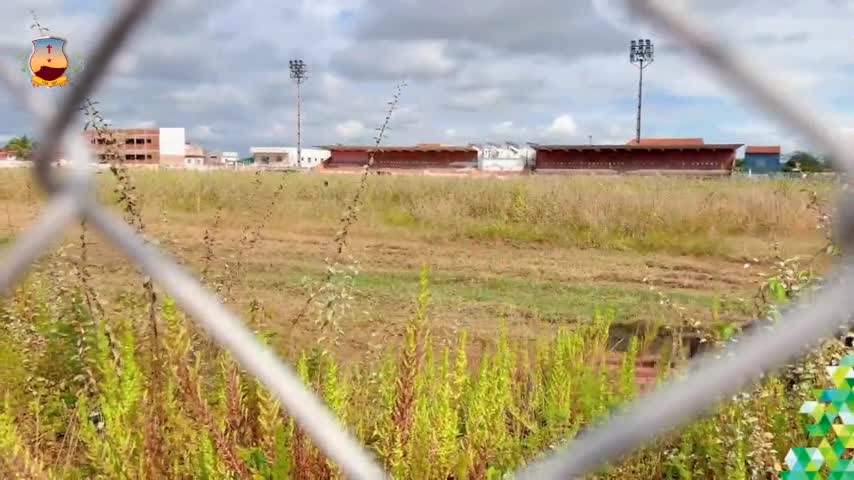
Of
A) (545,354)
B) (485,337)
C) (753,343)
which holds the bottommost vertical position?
(485,337)

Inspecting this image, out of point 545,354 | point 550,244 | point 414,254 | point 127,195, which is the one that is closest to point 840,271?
point 127,195

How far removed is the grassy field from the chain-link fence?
0.79 m

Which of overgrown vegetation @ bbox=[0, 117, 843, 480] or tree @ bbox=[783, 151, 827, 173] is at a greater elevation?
tree @ bbox=[783, 151, 827, 173]

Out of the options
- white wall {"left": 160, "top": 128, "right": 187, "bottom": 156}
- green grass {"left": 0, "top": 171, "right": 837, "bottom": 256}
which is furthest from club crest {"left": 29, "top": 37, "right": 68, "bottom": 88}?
green grass {"left": 0, "top": 171, "right": 837, "bottom": 256}

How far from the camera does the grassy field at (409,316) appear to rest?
169cm

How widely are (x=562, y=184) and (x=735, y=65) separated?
44.7 ft

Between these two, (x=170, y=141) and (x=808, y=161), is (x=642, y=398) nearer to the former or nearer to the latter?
(x=808, y=161)

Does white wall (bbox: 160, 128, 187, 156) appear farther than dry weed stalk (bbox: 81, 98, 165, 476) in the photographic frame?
Yes

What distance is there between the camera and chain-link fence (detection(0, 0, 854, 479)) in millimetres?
359

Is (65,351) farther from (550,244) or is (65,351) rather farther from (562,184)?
(562,184)

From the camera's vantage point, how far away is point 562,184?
13.8 meters

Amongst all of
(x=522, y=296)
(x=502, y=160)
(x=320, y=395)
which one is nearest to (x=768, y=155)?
(x=320, y=395)

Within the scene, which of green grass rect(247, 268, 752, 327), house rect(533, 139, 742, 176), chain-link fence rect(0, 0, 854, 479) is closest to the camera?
chain-link fence rect(0, 0, 854, 479)

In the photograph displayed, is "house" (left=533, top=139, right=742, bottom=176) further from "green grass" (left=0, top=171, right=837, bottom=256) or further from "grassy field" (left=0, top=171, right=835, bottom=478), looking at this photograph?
"grassy field" (left=0, top=171, right=835, bottom=478)
